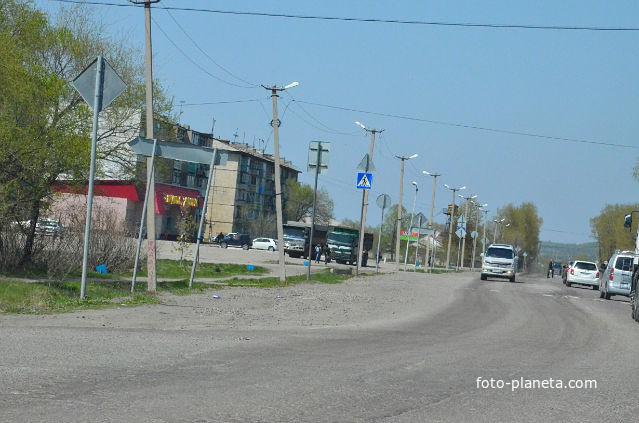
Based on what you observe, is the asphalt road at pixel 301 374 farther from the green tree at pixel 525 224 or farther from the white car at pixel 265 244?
the green tree at pixel 525 224

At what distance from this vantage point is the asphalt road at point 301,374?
6086 millimetres

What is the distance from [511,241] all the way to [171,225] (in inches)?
3338

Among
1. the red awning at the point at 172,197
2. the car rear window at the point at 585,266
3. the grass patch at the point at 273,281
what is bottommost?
the grass patch at the point at 273,281

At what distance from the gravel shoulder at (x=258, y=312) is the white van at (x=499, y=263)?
2325cm

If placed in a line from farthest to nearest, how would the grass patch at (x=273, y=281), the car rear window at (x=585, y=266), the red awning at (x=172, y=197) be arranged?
the red awning at (x=172, y=197) → the car rear window at (x=585, y=266) → the grass patch at (x=273, y=281)

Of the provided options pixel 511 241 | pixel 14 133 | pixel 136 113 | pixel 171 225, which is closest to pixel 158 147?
pixel 14 133

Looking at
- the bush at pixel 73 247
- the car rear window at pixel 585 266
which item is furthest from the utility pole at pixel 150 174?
the car rear window at pixel 585 266

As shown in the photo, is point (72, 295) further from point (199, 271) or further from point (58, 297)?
point (199, 271)

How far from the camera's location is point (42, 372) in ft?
23.5

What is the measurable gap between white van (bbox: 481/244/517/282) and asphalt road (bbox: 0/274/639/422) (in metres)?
33.7

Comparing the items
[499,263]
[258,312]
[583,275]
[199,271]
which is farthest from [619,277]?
[258,312]

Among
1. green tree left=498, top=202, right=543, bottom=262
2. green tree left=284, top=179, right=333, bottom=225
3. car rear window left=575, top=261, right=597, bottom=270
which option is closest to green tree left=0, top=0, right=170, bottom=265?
car rear window left=575, top=261, right=597, bottom=270

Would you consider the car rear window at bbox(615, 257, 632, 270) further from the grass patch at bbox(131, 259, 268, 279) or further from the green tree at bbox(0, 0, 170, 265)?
the green tree at bbox(0, 0, 170, 265)

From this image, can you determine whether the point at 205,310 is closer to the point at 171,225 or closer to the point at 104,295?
the point at 104,295
